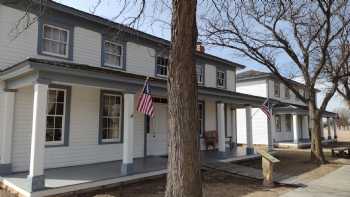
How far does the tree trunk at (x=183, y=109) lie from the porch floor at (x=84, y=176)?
13.3ft

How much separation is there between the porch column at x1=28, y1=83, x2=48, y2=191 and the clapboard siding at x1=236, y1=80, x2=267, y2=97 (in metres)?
21.5

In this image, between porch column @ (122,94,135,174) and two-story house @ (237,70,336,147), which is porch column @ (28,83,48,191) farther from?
two-story house @ (237,70,336,147)

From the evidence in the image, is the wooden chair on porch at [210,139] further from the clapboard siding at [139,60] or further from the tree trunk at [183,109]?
the tree trunk at [183,109]

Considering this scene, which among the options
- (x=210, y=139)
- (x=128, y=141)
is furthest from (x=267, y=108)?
(x=128, y=141)

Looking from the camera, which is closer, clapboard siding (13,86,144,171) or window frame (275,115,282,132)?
clapboard siding (13,86,144,171)

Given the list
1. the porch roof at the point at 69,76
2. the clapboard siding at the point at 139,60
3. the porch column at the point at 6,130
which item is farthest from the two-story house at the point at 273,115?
the porch column at the point at 6,130

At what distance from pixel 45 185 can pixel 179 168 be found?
4695 mm

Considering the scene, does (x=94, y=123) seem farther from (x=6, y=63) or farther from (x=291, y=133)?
(x=291, y=133)

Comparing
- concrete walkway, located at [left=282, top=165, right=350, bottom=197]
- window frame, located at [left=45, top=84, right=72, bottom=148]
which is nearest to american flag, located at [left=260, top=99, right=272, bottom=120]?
concrete walkway, located at [left=282, top=165, right=350, bottom=197]

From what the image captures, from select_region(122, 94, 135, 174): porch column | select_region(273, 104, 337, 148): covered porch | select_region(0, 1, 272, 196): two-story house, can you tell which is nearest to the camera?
select_region(0, 1, 272, 196): two-story house

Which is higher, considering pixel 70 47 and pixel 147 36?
pixel 147 36

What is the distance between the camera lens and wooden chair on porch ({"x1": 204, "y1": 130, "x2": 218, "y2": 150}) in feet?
58.4

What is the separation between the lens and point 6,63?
10086 mm

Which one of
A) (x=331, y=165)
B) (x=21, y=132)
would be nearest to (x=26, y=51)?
(x=21, y=132)
